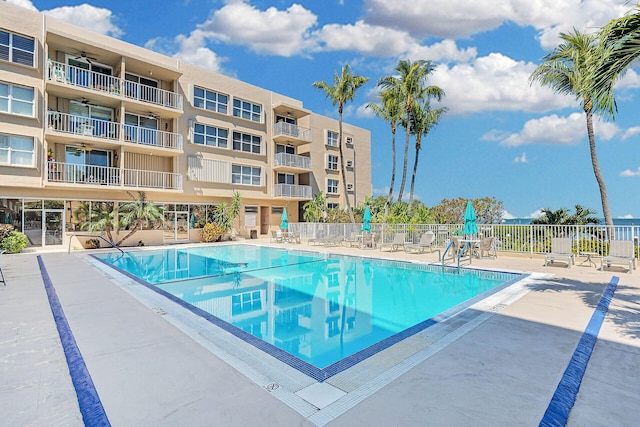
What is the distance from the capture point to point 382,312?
23.4 feet

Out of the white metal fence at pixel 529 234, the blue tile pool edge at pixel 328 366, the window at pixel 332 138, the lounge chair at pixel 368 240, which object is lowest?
the blue tile pool edge at pixel 328 366

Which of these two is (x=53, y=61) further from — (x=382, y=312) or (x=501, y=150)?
(x=501, y=150)

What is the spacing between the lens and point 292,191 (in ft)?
89.6

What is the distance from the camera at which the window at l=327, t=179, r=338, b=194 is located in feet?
107

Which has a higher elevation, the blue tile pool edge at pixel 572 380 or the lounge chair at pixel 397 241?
the lounge chair at pixel 397 241

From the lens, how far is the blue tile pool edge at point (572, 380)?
2722mm

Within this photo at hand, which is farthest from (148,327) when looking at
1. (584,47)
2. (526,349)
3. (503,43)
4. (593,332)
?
(503,43)

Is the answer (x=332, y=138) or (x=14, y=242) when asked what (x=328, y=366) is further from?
(x=332, y=138)

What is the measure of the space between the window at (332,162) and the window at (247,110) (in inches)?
347

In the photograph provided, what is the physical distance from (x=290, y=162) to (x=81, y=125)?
1422 centimetres

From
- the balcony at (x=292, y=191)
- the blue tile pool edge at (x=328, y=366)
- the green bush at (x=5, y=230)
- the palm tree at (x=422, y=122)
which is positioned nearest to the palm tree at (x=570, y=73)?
the palm tree at (x=422, y=122)

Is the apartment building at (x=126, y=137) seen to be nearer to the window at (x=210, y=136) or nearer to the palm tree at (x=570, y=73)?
the window at (x=210, y=136)

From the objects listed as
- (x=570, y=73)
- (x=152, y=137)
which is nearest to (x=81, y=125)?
(x=152, y=137)

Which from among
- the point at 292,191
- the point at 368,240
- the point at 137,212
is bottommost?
the point at 368,240
